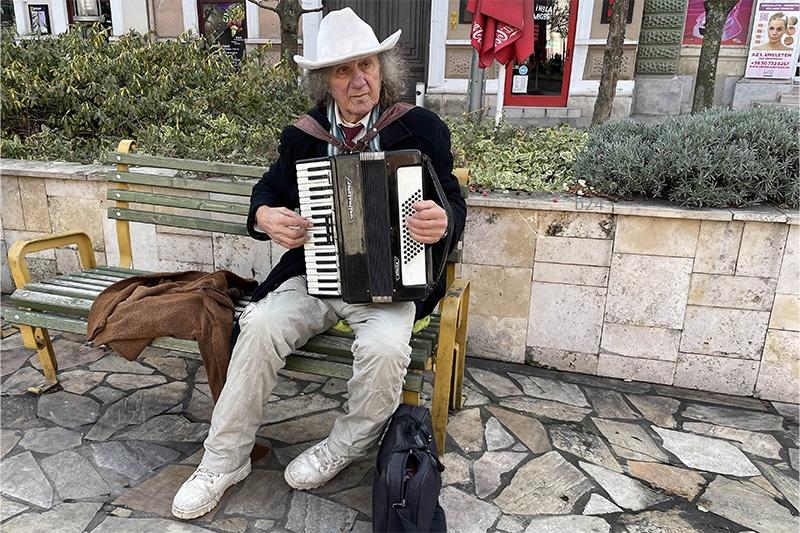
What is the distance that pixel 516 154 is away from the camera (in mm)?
3895

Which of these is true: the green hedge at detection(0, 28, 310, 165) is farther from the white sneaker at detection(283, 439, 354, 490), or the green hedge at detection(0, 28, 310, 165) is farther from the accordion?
the white sneaker at detection(283, 439, 354, 490)

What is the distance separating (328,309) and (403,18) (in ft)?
28.3

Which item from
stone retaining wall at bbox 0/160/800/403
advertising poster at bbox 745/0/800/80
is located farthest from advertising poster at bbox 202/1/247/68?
stone retaining wall at bbox 0/160/800/403

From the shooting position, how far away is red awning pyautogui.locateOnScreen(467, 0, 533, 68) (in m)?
4.54

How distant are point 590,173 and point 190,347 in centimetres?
220

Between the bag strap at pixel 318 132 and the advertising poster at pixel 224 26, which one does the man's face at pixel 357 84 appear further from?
the advertising poster at pixel 224 26

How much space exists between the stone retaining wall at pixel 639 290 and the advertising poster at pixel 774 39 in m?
8.55

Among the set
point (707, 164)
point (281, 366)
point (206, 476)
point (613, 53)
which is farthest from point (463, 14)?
point (206, 476)

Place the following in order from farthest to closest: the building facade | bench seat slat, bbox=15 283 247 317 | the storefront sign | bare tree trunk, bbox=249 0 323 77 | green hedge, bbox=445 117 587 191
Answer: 1. the storefront sign
2. the building facade
3. bare tree trunk, bbox=249 0 323 77
4. green hedge, bbox=445 117 587 191
5. bench seat slat, bbox=15 283 247 317

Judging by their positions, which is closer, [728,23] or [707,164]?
[707,164]

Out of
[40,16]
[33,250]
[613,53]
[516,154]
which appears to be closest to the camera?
[33,250]

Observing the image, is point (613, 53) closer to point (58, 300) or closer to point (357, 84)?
point (357, 84)

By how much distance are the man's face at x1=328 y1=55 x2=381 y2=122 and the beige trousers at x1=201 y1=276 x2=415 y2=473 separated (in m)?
0.82

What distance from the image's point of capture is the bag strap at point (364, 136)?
243cm
